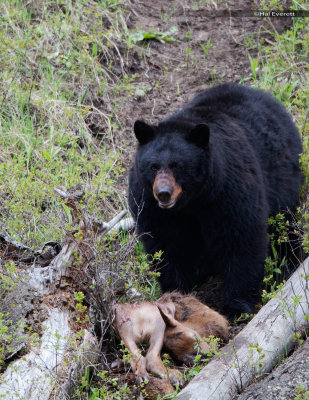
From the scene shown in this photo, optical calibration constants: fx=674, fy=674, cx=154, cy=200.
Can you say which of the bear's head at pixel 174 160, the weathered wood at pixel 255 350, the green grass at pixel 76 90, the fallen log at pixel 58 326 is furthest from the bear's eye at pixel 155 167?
the weathered wood at pixel 255 350

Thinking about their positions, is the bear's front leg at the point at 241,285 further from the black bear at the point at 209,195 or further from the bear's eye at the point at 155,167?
the bear's eye at the point at 155,167

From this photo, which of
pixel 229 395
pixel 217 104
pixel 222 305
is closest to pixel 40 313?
pixel 229 395

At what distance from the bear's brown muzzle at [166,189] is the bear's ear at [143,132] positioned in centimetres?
35

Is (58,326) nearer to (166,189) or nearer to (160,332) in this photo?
(160,332)

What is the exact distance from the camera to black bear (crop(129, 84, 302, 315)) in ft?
16.8

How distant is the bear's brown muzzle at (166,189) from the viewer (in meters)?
4.95

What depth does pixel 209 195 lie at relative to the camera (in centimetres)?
523

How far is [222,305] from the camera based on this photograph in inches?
221

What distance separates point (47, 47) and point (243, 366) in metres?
5.69

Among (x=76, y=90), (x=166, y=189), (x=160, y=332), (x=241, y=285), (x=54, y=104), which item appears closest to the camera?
(x=160, y=332)

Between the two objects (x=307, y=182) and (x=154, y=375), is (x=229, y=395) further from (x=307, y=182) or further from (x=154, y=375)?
(x=307, y=182)

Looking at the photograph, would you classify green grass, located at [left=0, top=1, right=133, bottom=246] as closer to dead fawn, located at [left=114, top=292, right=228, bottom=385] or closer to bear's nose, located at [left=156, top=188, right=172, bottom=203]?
bear's nose, located at [left=156, top=188, right=172, bottom=203]

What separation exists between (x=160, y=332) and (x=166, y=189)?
3.47 feet

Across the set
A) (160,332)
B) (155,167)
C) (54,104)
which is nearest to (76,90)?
(54,104)
